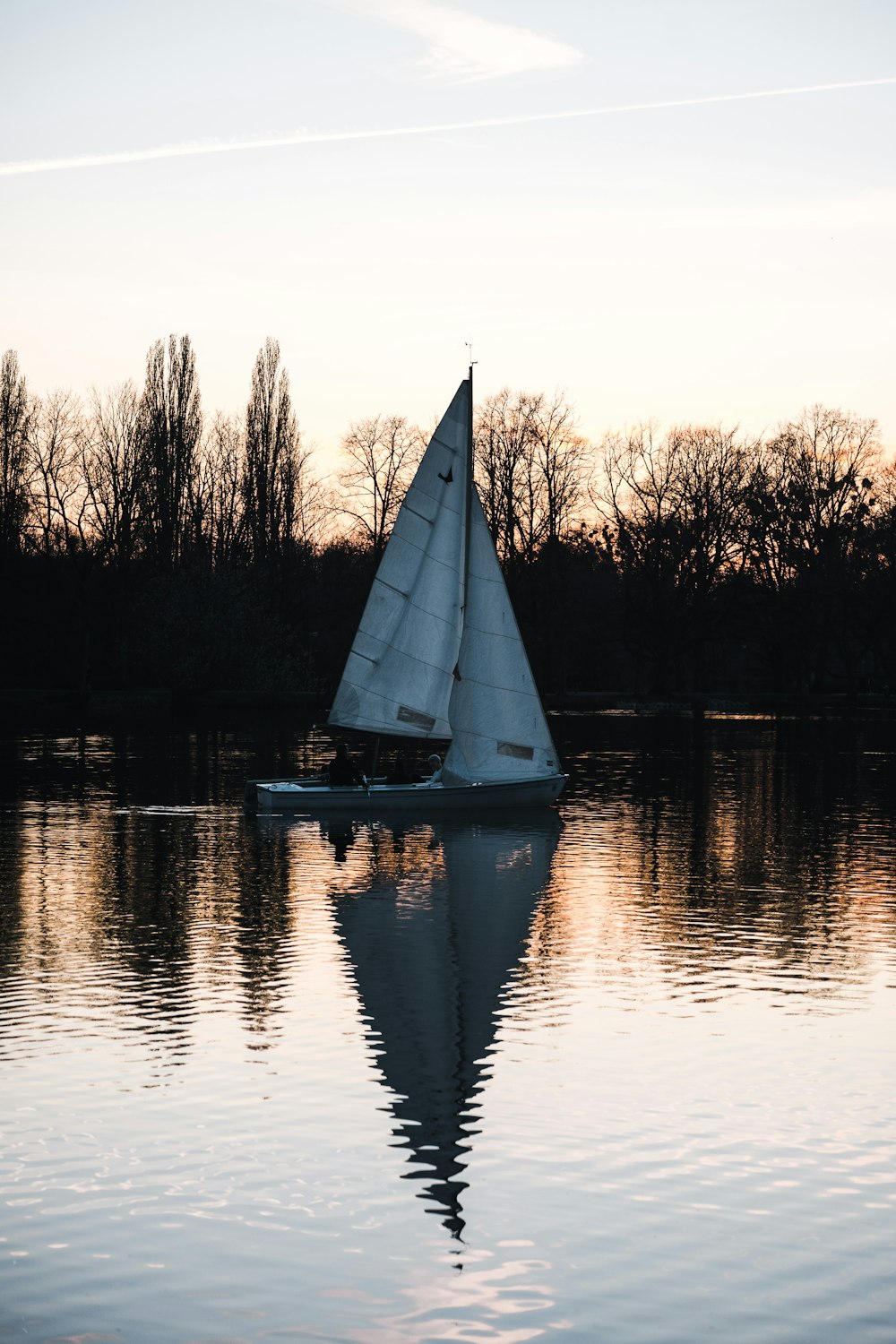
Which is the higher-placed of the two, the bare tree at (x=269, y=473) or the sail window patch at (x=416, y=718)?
the bare tree at (x=269, y=473)

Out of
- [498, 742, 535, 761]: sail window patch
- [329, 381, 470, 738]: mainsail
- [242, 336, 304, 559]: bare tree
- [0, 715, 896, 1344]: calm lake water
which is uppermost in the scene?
[242, 336, 304, 559]: bare tree

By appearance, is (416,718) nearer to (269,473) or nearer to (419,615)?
(419,615)

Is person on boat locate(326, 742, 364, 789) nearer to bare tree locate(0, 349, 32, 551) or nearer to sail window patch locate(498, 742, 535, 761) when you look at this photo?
sail window patch locate(498, 742, 535, 761)

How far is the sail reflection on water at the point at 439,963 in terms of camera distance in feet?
37.9

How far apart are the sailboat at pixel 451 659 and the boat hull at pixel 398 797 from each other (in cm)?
4

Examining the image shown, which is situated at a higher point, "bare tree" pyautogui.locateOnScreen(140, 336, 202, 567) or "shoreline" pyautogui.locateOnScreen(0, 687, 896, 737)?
"bare tree" pyautogui.locateOnScreen(140, 336, 202, 567)

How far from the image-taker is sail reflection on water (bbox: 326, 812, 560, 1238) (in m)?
11.6

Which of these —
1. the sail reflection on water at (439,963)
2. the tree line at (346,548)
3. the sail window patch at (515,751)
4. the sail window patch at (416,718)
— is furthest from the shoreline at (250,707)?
the sail reflection on water at (439,963)

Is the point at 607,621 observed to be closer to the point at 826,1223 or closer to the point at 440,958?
the point at 440,958

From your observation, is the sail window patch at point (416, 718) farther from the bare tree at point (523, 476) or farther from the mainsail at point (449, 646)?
the bare tree at point (523, 476)

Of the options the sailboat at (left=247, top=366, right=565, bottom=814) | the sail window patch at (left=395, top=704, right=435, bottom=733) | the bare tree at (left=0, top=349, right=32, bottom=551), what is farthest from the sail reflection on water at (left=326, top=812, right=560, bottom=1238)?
the bare tree at (left=0, top=349, right=32, bottom=551)

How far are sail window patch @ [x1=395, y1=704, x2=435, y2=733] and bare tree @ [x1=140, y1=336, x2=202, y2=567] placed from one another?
5981 centimetres

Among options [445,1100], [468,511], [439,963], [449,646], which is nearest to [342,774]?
[449,646]

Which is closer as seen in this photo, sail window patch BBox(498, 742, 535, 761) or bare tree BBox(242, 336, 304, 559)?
sail window patch BBox(498, 742, 535, 761)
